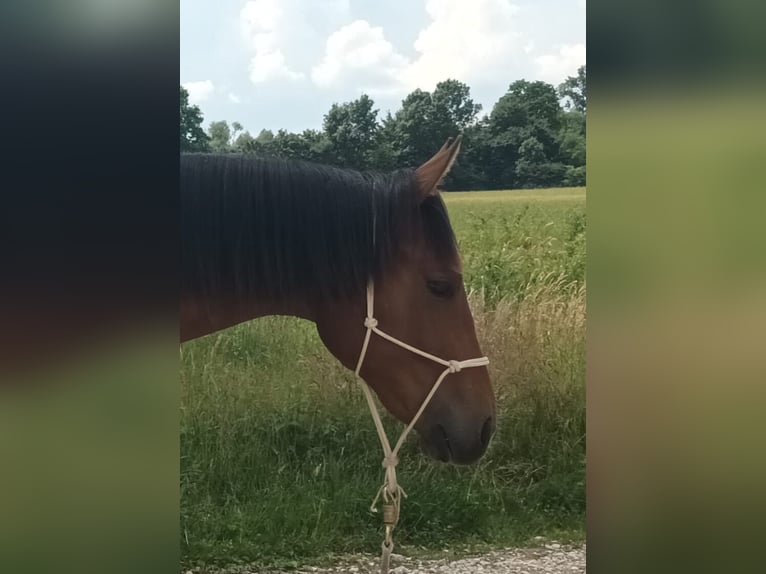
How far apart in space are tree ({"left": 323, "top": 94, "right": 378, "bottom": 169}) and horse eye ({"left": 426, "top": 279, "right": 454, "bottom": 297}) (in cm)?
51

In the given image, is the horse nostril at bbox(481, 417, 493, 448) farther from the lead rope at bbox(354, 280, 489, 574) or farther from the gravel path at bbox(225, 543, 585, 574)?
the gravel path at bbox(225, 543, 585, 574)

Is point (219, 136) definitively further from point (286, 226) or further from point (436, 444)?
point (436, 444)

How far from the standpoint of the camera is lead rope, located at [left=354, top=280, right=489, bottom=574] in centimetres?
197

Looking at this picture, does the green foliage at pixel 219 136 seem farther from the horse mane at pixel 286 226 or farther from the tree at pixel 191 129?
the horse mane at pixel 286 226

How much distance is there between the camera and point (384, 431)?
2.16 m

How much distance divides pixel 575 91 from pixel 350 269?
0.99m

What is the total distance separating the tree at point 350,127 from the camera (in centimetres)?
212

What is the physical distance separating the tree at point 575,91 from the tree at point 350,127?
65cm
